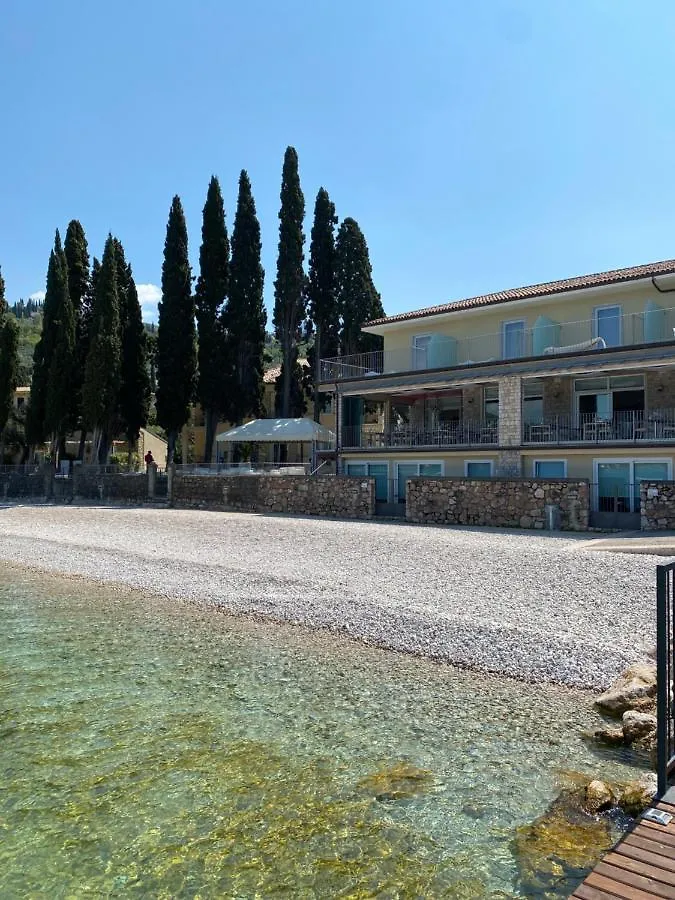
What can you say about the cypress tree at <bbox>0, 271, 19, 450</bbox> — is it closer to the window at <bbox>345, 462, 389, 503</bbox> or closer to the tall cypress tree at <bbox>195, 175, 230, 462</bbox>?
the tall cypress tree at <bbox>195, 175, 230, 462</bbox>

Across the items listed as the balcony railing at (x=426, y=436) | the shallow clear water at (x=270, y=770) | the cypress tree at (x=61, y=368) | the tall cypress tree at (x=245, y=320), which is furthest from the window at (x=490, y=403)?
the cypress tree at (x=61, y=368)

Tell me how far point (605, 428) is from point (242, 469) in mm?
15374

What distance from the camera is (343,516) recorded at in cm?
2497

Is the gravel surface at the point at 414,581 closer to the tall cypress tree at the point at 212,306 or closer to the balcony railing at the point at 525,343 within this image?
the balcony railing at the point at 525,343

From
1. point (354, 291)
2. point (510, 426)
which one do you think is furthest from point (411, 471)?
point (354, 291)

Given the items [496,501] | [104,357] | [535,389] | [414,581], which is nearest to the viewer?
[414,581]

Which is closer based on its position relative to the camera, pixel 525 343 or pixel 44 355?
pixel 525 343

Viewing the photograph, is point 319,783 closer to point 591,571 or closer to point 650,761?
point 650,761

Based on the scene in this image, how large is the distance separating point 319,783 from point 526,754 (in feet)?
6.01

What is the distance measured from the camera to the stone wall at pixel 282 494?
24.9 m

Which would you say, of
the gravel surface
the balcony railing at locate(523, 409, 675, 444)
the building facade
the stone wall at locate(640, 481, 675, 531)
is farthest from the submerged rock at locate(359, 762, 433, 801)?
the balcony railing at locate(523, 409, 675, 444)

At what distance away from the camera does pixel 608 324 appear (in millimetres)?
24562

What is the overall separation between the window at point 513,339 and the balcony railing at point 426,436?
2875mm

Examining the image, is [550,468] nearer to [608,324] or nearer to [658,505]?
[658,505]
